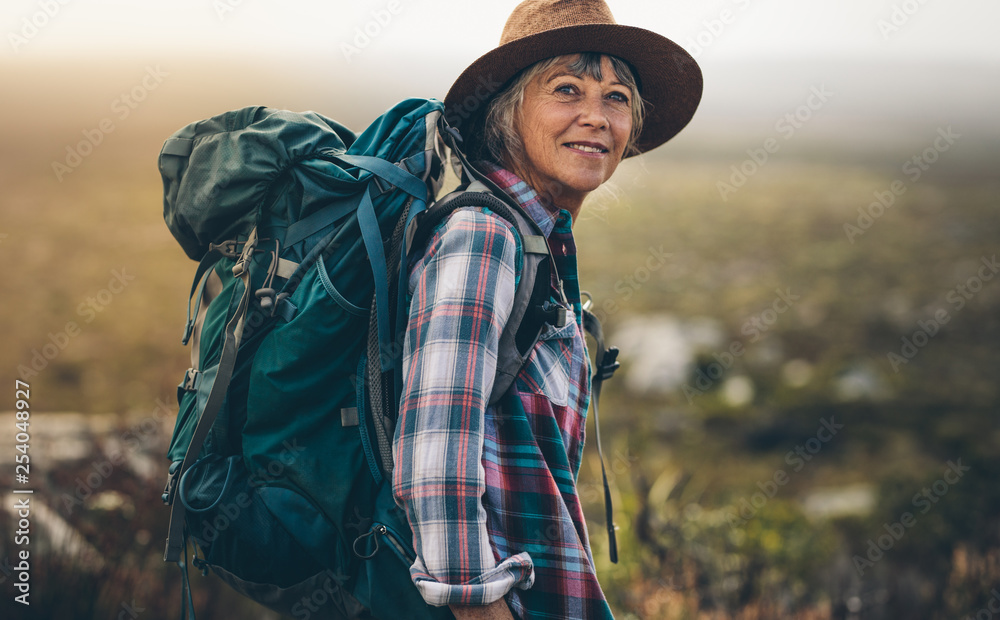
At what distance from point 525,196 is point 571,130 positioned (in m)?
0.23

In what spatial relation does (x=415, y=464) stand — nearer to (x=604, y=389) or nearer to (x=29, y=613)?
(x=29, y=613)

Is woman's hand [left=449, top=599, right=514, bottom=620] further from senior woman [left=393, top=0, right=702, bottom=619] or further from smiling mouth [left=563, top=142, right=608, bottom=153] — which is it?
smiling mouth [left=563, top=142, right=608, bottom=153]

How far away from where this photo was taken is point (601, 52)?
190 cm

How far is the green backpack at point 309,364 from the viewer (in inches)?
58.6

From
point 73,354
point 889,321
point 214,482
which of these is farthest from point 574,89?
point 889,321

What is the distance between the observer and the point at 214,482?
1.51 m

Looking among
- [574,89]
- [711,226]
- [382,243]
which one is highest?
[711,226]

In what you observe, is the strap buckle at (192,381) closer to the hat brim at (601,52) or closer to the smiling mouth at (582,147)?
the hat brim at (601,52)

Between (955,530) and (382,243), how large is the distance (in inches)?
198

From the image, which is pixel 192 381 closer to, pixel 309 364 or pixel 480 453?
pixel 309 364

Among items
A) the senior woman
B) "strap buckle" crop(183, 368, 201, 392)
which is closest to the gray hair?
the senior woman

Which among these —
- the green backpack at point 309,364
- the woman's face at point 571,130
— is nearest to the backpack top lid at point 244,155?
the green backpack at point 309,364

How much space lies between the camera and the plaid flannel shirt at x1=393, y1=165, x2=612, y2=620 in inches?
52.1

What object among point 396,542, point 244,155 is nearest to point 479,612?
point 396,542
